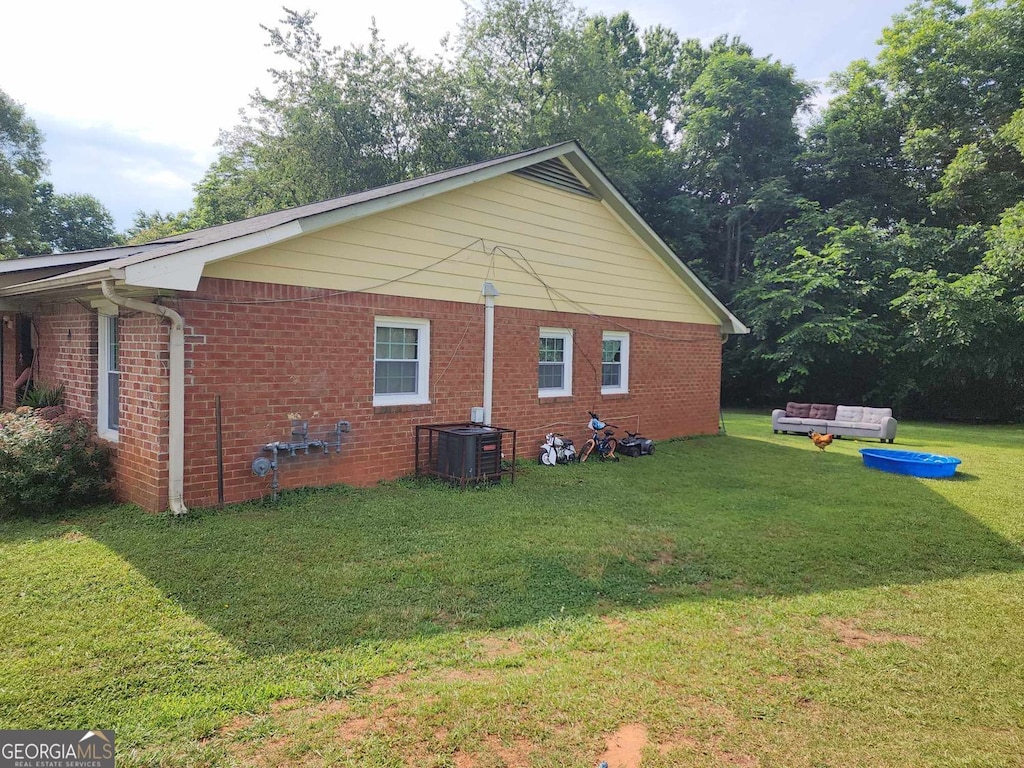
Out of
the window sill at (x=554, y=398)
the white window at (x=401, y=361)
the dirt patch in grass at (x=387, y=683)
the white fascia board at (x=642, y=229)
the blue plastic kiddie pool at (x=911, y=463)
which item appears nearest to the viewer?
the dirt patch in grass at (x=387, y=683)

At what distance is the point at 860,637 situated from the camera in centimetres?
441

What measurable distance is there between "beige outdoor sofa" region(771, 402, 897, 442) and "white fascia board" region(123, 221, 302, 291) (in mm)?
15051

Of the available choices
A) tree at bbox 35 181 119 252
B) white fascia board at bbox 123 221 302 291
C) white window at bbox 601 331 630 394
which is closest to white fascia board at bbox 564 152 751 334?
white window at bbox 601 331 630 394

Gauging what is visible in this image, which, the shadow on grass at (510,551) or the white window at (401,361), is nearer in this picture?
the shadow on grass at (510,551)

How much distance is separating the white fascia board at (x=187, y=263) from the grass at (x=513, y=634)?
2.43 metres

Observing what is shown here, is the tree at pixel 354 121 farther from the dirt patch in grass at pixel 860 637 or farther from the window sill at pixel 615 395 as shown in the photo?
the dirt patch in grass at pixel 860 637

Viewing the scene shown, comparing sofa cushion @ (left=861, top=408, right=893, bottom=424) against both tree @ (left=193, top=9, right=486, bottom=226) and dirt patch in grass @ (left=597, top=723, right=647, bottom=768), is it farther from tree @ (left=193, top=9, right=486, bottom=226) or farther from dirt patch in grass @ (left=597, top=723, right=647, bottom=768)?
tree @ (left=193, top=9, right=486, bottom=226)

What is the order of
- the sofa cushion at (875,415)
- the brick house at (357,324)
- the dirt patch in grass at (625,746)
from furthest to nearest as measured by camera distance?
the sofa cushion at (875,415) < the brick house at (357,324) < the dirt patch in grass at (625,746)

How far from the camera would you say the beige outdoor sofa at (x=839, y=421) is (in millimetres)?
16016

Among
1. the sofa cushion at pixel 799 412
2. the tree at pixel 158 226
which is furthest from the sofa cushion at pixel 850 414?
the tree at pixel 158 226

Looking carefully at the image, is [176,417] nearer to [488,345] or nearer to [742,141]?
[488,345]

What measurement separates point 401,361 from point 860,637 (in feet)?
21.3

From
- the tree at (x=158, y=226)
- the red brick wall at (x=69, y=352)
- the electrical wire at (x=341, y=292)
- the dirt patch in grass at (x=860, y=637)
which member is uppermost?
the tree at (x=158, y=226)

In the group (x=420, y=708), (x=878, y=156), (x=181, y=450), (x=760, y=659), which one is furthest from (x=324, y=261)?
(x=878, y=156)
